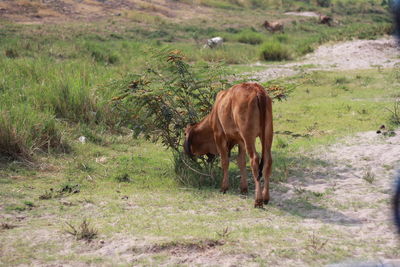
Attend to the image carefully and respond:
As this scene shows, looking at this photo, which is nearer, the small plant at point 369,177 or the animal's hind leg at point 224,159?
the small plant at point 369,177

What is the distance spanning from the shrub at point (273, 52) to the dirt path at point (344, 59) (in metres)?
0.71

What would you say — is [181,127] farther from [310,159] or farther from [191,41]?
[191,41]

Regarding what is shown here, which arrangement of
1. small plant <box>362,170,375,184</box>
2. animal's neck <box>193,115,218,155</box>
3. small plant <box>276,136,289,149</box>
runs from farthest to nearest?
small plant <box>276,136,289,149</box> < animal's neck <box>193,115,218,155</box> < small plant <box>362,170,375,184</box>

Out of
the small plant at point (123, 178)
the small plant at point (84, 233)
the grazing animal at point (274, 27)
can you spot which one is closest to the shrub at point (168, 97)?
the small plant at point (123, 178)

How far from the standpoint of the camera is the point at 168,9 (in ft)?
127

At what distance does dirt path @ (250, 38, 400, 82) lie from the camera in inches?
664

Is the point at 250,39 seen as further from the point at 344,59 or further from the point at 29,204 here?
the point at 29,204

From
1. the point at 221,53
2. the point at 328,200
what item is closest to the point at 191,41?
the point at 221,53

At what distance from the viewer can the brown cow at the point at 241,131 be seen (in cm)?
584

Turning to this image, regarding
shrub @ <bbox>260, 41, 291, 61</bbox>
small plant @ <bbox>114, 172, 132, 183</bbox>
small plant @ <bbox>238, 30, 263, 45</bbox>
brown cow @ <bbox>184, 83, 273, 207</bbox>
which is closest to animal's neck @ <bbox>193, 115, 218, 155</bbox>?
brown cow @ <bbox>184, 83, 273, 207</bbox>

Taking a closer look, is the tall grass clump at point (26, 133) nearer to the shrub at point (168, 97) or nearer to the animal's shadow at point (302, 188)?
the shrub at point (168, 97)

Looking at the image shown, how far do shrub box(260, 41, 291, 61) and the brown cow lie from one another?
13.2m

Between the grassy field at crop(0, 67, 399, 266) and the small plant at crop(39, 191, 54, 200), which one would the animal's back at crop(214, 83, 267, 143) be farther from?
the small plant at crop(39, 191, 54, 200)

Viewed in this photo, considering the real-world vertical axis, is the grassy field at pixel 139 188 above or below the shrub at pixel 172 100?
below
